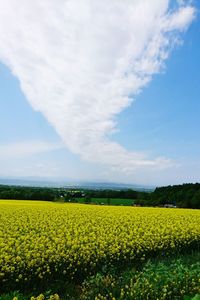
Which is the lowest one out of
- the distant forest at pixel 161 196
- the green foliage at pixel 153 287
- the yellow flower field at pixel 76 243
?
the green foliage at pixel 153 287

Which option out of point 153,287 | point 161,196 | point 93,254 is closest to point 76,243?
point 93,254

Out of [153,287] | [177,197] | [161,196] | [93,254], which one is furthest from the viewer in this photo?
[161,196]

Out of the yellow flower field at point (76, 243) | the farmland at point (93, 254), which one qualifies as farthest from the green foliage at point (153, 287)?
the yellow flower field at point (76, 243)

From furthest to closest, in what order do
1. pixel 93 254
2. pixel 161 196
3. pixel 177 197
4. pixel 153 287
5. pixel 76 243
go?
pixel 161 196 → pixel 177 197 → pixel 76 243 → pixel 93 254 → pixel 153 287

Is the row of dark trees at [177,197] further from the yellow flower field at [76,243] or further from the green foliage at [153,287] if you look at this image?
the green foliage at [153,287]

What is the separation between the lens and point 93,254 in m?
10.9

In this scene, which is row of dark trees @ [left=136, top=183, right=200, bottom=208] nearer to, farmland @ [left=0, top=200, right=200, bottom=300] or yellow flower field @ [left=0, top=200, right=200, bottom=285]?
yellow flower field @ [left=0, top=200, right=200, bottom=285]

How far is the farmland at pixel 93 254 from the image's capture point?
8.67 meters


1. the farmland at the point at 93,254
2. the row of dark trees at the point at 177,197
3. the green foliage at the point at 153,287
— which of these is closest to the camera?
the green foliage at the point at 153,287

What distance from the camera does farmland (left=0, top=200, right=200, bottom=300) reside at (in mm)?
8672

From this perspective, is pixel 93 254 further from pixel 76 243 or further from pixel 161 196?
pixel 161 196

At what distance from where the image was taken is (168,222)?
1733cm

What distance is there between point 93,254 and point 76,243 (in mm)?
665

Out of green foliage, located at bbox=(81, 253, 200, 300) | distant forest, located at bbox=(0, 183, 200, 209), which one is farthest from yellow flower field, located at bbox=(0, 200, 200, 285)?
distant forest, located at bbox=(0, 183, 200, 209)
